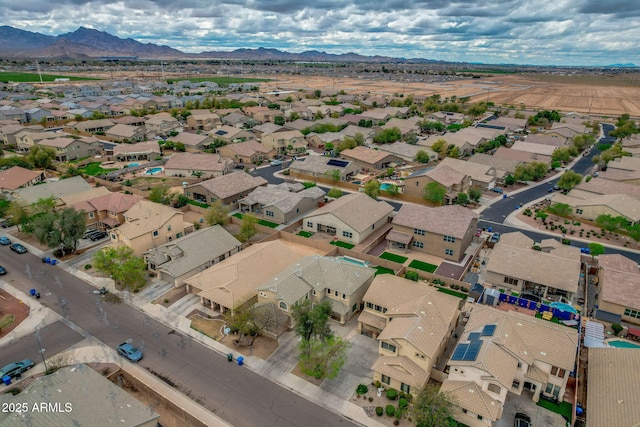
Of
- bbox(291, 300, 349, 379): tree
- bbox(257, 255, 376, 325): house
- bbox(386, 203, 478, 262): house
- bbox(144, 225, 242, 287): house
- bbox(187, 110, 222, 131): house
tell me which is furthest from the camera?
bbox(187, 110, 222, 131): house

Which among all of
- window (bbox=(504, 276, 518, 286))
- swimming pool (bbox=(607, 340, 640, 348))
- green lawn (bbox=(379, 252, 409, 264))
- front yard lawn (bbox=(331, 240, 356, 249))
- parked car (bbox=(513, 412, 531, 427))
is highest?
window (bbox=(504, 276, 518, 286))

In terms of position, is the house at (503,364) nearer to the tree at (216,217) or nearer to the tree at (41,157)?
the tree at (216,217)


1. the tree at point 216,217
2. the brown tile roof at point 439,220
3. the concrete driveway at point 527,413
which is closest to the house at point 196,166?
the tree at point 216,217

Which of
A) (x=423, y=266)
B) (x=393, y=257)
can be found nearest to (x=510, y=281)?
(x=423, y=266)

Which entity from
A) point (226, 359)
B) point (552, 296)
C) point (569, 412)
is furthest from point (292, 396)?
point (552, 296)

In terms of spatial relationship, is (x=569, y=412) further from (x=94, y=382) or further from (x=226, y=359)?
(x=94, y=382)

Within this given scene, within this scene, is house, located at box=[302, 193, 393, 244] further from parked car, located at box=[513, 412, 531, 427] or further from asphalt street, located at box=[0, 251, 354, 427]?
parked car, located at box=[513, 412, 531, 427]

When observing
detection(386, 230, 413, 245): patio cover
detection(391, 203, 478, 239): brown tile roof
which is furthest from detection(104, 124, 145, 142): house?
detection(391, 203, 478, 239): brown tile roof
